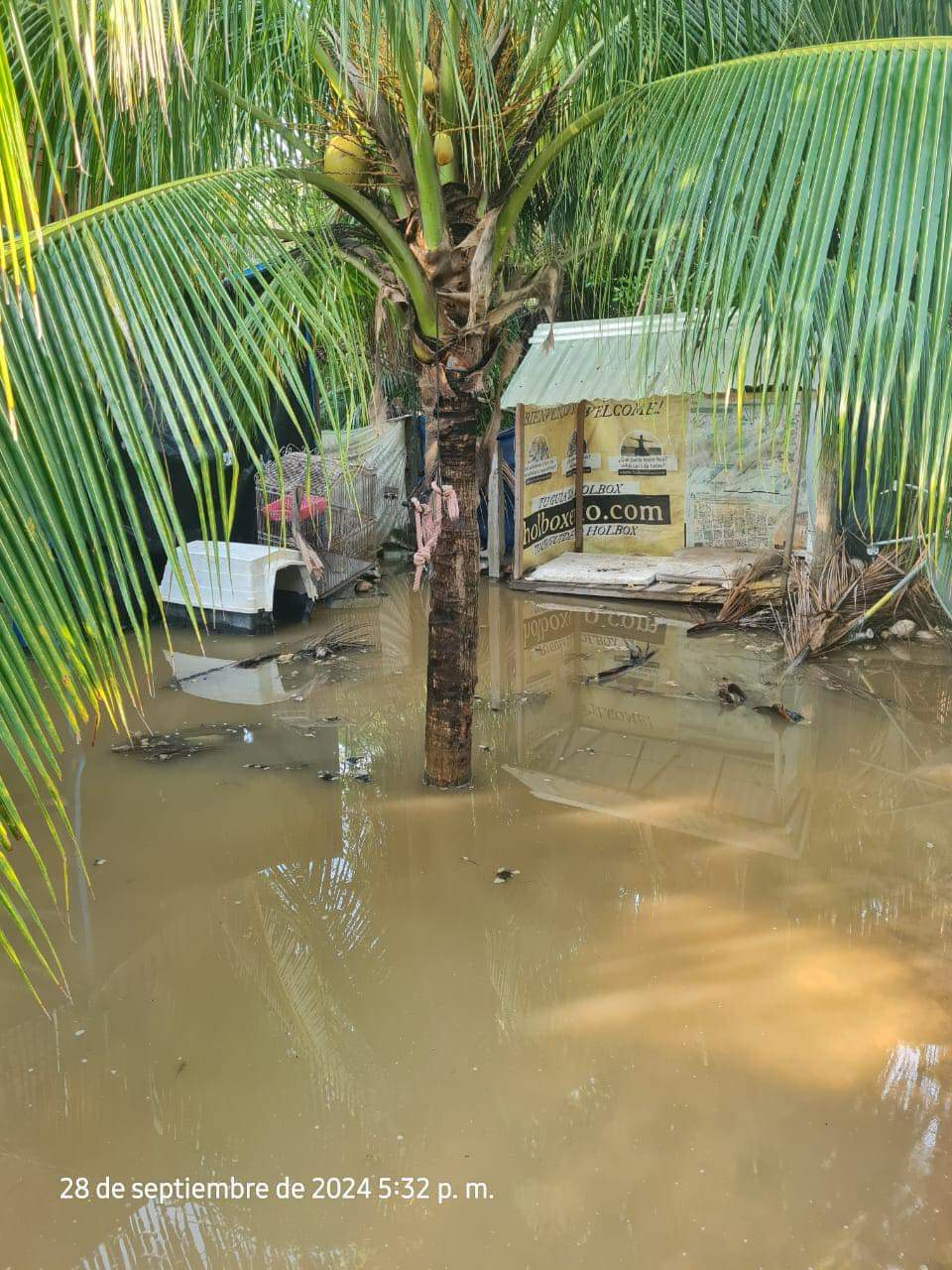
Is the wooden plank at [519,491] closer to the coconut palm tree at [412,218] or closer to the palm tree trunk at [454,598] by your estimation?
the coconut palm tree at [412,218]

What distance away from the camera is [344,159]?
4531mm

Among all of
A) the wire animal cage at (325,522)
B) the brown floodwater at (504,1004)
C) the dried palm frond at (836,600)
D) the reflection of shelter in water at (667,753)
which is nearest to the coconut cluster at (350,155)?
the brown floodwater at (504,1004)

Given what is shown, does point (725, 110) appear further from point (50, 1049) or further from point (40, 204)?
point (50, 1049)

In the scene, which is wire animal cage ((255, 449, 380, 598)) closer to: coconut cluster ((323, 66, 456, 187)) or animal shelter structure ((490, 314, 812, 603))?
animal shelter structure ((490, 314, 812, 603))

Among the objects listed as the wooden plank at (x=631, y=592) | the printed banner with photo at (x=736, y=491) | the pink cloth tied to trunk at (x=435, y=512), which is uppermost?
the pink cloth tied to trunk at (x=435, y=512)

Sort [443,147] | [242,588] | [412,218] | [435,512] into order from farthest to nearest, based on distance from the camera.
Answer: [242,588], [435,512], [412,218], [443,147]

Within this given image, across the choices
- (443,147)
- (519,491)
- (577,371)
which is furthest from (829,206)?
(519,491)

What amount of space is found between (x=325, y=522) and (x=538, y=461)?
2315 millimetres

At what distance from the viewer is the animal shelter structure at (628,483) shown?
400 inches

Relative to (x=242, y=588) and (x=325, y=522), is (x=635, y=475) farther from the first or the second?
(x=242, y=588)

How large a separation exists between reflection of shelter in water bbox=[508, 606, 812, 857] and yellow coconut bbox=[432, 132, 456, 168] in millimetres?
3299

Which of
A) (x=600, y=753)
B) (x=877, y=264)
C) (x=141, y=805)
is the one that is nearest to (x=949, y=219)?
(x=877, y=264)

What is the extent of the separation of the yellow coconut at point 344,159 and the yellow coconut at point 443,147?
0.31 m

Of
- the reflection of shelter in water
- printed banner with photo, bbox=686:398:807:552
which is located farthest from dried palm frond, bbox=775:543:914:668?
printed banner with photo, bbox=686:398:807:552
